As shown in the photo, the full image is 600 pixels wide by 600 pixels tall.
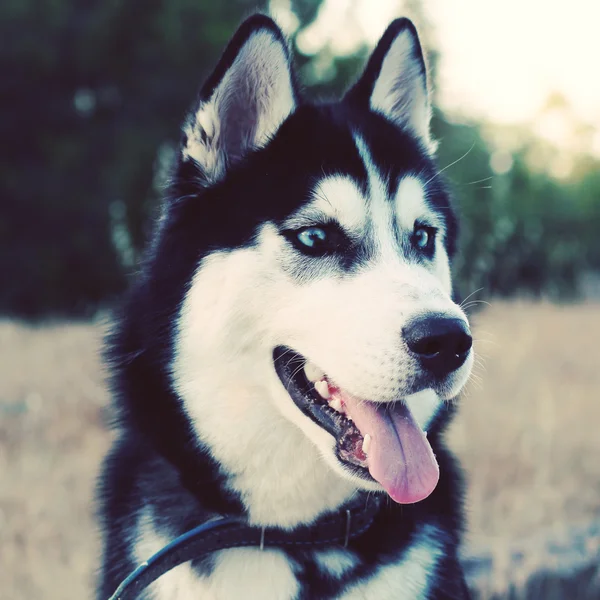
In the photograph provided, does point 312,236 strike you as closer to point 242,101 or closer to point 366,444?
point 242,101

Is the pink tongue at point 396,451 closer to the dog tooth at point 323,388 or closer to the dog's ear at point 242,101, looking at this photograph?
the dog tooth at point 323,388

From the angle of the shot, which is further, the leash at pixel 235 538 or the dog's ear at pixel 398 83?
the dog's ear at pixel 398 83

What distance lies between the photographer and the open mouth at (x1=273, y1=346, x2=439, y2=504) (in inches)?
75.8

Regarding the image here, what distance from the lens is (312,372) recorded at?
6.75 ft

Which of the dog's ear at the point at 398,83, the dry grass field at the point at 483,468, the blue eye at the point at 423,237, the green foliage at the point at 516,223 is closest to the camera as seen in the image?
the blue eye at the point at 423,237

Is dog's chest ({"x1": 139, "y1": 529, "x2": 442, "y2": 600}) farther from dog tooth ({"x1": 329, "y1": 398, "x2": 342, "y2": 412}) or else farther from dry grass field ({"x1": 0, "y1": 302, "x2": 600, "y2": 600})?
dry grass field ({"x1": 0, "y1": 302, "x2": 600, "y2": 600})

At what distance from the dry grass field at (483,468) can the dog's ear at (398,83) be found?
860 mm

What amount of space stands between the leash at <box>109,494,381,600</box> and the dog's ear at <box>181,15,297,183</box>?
1095 millimetres

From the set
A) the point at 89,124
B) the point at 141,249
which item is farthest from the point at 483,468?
the point at 89,124

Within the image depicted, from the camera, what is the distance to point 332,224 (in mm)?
2197

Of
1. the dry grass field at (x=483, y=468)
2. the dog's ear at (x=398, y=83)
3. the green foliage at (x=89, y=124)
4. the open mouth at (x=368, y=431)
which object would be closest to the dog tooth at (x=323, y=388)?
the open mouth at (x=368, y=431)

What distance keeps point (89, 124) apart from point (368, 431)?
16.1 metres

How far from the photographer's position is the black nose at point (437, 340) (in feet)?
5.90

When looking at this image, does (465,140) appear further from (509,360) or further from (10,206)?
(509,360)
